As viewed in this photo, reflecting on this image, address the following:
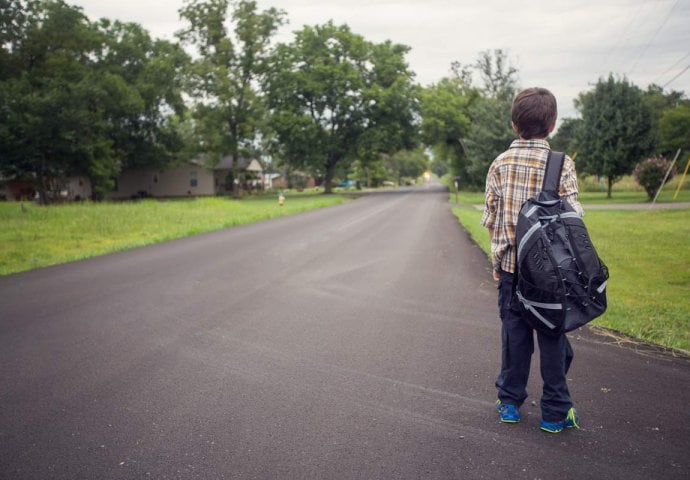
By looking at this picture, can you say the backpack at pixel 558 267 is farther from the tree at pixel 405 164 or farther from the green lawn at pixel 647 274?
the tree at pixel 405 164

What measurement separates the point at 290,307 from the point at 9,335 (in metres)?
2.99

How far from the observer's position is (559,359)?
3.03 meters

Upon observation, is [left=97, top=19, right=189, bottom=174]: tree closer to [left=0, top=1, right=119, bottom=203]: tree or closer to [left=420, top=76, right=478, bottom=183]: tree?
[left=0, top=1, right=119, bottom=203]: tree

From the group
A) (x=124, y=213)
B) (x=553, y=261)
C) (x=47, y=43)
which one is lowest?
(x=124, y=213)

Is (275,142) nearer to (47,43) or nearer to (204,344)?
(47,43)

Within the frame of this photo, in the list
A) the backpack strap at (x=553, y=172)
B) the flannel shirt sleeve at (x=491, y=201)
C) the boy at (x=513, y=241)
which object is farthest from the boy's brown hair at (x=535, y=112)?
the flannel shirt sleeve at (x=491, y=201)

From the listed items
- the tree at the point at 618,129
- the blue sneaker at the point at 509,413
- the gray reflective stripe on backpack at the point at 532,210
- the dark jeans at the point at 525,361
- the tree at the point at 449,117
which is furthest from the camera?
the tree at the point at 449,117

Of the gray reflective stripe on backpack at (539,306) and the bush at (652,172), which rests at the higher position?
the bush at (652,172)

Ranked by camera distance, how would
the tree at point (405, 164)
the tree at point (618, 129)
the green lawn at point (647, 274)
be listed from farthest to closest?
the tree at point (405, 164) < the tree at point (618, 129) < the green lawn at point (647, 274)

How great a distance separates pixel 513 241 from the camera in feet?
10.2

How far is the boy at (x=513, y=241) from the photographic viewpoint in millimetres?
3023

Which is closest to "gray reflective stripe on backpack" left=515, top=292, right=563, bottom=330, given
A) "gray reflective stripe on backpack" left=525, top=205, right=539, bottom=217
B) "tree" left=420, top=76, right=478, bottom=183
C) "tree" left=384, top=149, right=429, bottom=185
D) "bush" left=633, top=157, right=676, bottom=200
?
"gray reflective stripe on backpack" left=525, top=205, right=539, bottom=217

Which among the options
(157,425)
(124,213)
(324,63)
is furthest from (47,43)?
(157,425)

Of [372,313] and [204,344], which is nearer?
[204,344]
